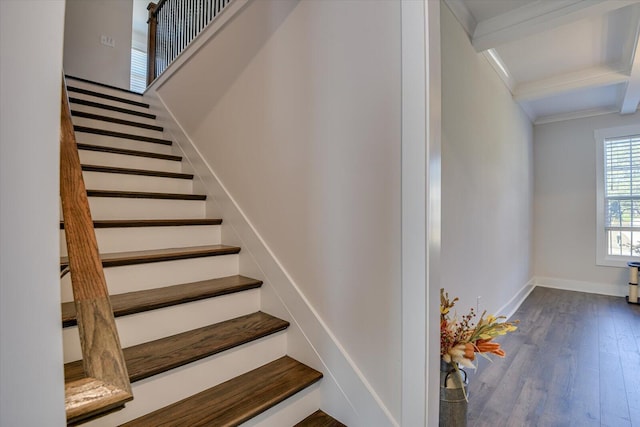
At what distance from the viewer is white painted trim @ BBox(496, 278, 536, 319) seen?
3.29 m

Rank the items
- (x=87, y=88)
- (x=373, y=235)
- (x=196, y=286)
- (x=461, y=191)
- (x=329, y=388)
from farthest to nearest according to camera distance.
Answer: (x=87, y=88) < (x=461, y=191) < (x=196, y=286) < (x=329, y=388) < (x=373, y=235)

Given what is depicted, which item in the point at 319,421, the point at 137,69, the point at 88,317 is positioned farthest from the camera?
the point at 137,69

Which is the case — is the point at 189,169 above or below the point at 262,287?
above

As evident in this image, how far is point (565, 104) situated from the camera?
14.0 ft

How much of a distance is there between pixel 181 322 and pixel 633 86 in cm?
471

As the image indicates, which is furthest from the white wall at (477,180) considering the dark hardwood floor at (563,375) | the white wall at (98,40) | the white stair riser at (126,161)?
the white wall at (98,40)

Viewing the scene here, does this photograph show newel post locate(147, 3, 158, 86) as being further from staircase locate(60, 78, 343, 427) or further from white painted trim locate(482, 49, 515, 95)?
white painted trim locate(482, 49, 515, 95)

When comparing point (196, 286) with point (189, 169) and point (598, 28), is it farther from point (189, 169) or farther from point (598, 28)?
point (598, 28)

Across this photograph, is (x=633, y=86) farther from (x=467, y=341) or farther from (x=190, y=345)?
(x=190, y=345)

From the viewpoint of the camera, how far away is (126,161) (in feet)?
7.82

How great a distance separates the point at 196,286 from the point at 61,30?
136 centimetres

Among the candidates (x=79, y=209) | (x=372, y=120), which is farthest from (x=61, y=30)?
(x=372, y=120)

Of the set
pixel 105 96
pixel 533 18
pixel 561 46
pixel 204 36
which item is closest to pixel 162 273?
pixel 204 36

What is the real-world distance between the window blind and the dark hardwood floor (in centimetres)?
126
